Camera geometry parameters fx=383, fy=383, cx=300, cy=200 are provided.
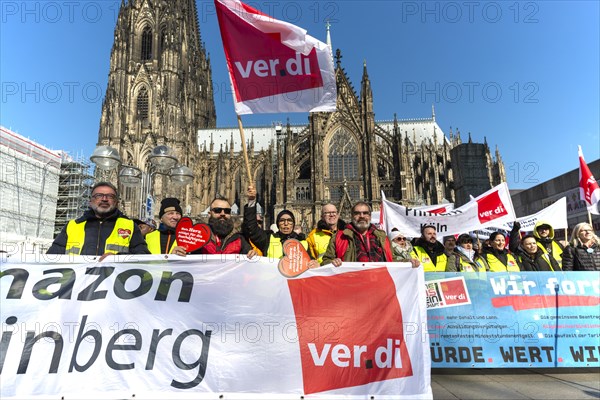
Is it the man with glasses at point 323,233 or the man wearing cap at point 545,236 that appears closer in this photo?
the man with glasses at point 323,233

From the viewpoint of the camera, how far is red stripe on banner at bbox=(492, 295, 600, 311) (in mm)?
5328

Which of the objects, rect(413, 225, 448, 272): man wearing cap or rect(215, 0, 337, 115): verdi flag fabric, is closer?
rect(215, 0, 337, 115): verdi flag fabric

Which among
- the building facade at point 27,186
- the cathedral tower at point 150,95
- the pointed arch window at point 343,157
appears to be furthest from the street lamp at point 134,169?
the cathedral tower at point 150,95

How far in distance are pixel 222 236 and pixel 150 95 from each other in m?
44.3

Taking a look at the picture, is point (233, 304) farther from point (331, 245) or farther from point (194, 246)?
point (331, 245)

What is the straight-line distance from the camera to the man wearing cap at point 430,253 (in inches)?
233

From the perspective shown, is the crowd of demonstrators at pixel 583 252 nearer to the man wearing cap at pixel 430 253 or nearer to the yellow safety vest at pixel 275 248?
the man wearing cap at pixel 430 253

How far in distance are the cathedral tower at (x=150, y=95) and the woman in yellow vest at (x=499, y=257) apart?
3752cm

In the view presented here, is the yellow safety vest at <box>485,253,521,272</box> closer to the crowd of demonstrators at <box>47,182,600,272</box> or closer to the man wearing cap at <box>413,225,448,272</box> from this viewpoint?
the crowd of demonstrators at <box>47,182,600,272</box>

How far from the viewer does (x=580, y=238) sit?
5.70 metres

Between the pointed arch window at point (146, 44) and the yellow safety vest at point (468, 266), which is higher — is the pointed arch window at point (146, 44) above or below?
above

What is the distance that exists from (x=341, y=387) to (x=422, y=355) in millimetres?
822

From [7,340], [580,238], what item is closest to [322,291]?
[7,340]

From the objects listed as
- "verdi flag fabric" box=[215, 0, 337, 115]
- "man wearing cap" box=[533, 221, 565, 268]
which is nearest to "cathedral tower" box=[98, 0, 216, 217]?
"verdi flag fabric" box=[215, 0, 337, 115]
